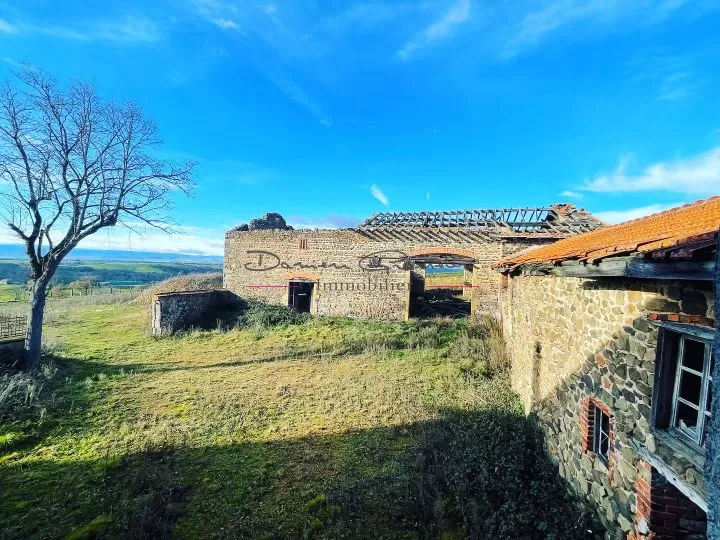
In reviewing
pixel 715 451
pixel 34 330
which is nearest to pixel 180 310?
pixel 34 330

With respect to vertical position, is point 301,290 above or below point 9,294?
above

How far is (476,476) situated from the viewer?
488cm

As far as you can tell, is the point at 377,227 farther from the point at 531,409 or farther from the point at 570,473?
the point at 570,473

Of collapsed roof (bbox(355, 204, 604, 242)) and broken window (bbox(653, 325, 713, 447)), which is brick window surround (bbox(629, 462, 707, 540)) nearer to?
broken window (bbox(653, 325, 713, 447))

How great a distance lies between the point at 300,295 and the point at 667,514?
15.2m

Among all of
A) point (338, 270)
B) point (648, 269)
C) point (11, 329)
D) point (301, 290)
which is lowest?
point (11, 329)

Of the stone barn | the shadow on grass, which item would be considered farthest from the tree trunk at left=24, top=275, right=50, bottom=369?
the stone barn

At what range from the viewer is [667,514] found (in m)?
2.90

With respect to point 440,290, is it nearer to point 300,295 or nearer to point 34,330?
point 300,295

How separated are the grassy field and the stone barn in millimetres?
4181

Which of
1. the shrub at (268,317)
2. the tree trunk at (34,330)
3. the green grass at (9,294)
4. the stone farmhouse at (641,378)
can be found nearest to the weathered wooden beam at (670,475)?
the stone farmhouse at (641,378)

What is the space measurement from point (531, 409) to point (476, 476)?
6.30 feet

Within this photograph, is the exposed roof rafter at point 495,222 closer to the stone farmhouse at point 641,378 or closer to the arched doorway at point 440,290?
the arched doorway at point 440,290

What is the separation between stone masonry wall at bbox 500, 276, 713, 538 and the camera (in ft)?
9.34
